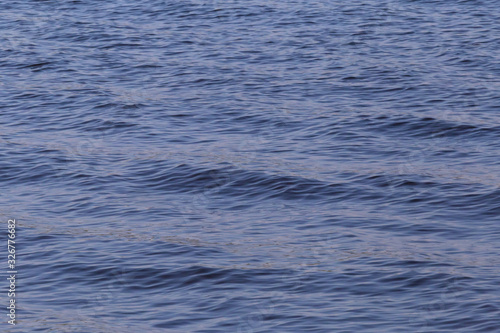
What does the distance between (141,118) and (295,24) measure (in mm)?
14819

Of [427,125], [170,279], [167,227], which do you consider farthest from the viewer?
[427,125]

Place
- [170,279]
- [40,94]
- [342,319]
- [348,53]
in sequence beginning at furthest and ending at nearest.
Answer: [348,53], [40,94], [170,279], [342,319]

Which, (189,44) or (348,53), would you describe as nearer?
(348,53)

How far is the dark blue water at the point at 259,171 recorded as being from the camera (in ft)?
67.4

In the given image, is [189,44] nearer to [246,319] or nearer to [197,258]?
[197,258]

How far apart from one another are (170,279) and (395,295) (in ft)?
16.3

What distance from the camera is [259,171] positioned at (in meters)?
28.4

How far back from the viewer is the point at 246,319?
19.7 metres

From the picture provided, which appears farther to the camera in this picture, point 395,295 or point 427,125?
point 427,125

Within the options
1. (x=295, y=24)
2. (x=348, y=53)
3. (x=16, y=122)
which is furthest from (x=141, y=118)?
(x=295, y=24)

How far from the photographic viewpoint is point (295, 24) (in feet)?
153

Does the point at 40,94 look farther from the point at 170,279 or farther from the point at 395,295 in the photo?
the point at 395,295

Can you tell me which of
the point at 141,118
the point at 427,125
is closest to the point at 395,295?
the point at 427,125

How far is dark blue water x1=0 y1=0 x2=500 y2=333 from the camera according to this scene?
67.4 feet
